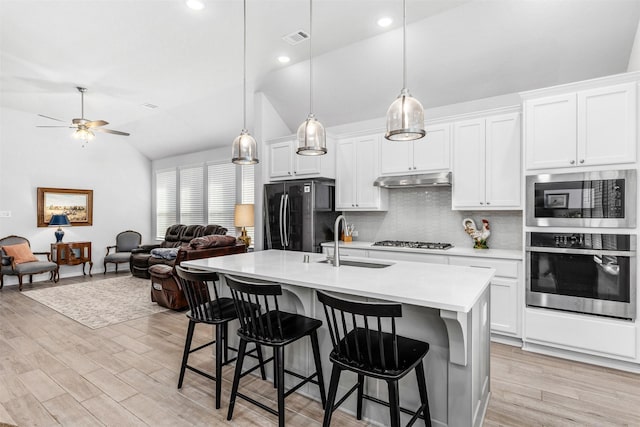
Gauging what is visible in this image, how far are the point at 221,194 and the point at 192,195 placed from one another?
1.07m

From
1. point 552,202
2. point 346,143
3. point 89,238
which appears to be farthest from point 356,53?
point 89,238

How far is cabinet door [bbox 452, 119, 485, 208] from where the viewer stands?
12.2 ft

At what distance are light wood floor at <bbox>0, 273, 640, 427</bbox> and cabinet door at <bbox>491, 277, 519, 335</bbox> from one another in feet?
0.69

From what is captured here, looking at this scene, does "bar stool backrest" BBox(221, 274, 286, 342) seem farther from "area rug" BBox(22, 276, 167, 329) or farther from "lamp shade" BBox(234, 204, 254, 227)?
"lamp shade" BBox(234, 204, 254, 227)

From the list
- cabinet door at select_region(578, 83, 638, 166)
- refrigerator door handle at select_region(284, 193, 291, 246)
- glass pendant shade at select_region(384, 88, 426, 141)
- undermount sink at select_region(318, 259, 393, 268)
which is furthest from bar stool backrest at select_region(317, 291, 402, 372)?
refrigerator door handle at select_region(284, 193, 291, 246)

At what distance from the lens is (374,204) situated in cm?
457

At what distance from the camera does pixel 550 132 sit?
3145 millimetres

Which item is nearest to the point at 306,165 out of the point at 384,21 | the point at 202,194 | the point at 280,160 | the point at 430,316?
the point at 280,160

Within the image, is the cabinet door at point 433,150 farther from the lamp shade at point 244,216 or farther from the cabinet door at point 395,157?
the lamp shade at point 244,216

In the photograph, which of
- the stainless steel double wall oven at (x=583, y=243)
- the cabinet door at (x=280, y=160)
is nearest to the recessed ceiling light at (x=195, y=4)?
the cabinet door at (x=280, y=160)

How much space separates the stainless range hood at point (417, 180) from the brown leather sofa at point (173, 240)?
3.91 m

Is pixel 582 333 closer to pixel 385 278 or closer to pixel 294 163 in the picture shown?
pixel 385 278

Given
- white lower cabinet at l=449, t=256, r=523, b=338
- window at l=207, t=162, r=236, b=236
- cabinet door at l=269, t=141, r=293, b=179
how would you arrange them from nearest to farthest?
1. white lower cabinet at l=449, t=256, r=523, b=338
2. cabinet door at l=269, t=141, r=293, b=179
3. window at l=207, t=162, r=236, b=236

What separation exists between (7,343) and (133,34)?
141 inches
